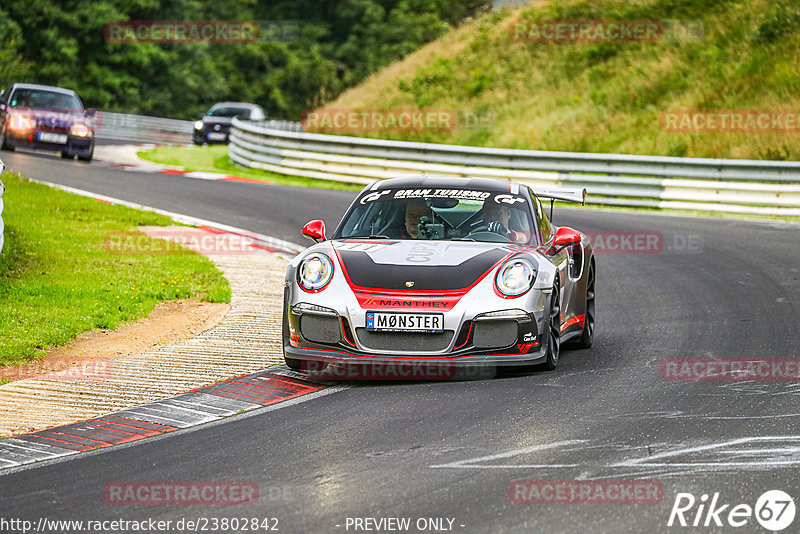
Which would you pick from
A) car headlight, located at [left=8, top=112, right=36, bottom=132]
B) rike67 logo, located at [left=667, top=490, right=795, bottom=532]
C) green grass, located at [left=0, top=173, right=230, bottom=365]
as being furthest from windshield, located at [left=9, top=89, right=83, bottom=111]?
rike67 logo, located at [left=667, top=490, right=795, bottom=532]

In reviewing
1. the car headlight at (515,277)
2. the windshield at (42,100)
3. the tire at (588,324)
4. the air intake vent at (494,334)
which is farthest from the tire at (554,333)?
the windshield at (42,100)

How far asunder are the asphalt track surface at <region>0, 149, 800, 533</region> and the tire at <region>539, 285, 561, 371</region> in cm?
10

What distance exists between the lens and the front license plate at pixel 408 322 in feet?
25.0

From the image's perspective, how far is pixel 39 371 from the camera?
328 inches

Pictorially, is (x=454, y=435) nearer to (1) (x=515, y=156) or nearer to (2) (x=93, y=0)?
(1) (x=515, y=156)

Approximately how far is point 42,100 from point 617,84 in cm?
1411

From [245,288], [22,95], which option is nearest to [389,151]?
[22,95]

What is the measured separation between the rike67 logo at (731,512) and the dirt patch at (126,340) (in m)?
4.58

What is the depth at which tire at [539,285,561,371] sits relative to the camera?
810 cm

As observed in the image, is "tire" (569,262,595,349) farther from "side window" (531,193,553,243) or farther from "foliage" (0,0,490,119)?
"foliage" (0,0,490,119)

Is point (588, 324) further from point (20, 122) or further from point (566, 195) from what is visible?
point (20, 122)

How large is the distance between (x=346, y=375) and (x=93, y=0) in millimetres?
48695

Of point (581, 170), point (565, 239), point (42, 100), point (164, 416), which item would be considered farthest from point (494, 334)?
point (42, 100)

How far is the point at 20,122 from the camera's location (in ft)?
84.8
